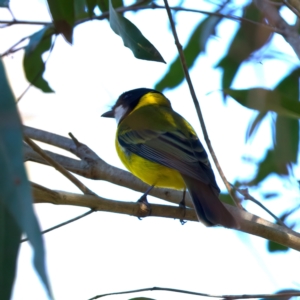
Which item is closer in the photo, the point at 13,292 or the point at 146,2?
the point at 13,292

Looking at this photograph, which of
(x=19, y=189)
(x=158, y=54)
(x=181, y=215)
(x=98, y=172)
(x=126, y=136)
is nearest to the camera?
(x=19, y=189)

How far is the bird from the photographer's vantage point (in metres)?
2.24

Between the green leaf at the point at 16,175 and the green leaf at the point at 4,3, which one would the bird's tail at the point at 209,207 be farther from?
the green leaf at the point at 16,175

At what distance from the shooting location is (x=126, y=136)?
313cm

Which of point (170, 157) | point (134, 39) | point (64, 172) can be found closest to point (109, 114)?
point (170, 157)

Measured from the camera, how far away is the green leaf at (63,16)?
5.41 feet

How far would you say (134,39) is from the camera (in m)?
1.80

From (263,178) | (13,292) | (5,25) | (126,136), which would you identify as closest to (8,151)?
(13,292)

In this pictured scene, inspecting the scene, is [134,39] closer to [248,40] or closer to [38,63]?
[248,40]

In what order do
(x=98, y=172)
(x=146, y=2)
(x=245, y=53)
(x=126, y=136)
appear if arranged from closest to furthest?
(x=245, y=53) → (x=98, y=172) → (x=146, y=2) → (x=126, y=136)

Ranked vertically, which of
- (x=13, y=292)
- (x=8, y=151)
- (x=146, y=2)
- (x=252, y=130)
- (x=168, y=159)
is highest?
(x=146, y=2)

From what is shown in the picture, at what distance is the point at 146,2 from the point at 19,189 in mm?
1915

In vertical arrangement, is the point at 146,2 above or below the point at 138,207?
above

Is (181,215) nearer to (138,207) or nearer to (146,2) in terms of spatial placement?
(138,207)
